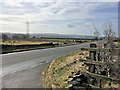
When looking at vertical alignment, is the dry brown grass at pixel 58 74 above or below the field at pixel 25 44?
below

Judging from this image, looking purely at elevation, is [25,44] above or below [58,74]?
above

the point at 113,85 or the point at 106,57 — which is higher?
the point at 106,57

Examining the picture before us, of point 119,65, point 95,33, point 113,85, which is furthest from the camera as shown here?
point 95,33

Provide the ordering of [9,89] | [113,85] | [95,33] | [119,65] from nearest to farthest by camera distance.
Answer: [119,65], [113,85], [9,89], [95,33]

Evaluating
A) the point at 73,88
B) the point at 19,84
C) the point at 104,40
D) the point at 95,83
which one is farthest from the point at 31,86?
the point at 104,40

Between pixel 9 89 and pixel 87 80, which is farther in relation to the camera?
pixel 9 89

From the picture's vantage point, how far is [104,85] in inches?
214

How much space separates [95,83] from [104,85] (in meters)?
0.35

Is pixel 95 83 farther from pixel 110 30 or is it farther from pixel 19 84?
pixel 19 84

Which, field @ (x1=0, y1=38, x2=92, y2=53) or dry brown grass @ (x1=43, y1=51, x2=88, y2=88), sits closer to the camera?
dry brown grass @ (x1=43, y1=51, x2=88, y2=88)

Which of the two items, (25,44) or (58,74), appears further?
(25,44)

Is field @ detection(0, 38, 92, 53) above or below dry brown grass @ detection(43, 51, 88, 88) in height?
above

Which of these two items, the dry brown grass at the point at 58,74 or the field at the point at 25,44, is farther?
the field at the point at 25,44

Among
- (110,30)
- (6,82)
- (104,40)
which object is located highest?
(110,30)
